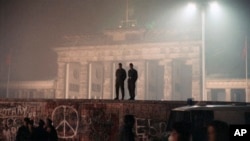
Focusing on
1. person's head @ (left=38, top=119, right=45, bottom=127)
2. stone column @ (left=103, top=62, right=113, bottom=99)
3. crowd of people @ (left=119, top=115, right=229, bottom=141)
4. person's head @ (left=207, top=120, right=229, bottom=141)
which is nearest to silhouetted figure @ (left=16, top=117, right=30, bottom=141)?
person's head @ (left=38, top=119, right=45, bottom=127)

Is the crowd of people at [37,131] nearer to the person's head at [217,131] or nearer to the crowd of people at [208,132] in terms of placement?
the crowd of people at [208,132]

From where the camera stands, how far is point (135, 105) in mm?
14633

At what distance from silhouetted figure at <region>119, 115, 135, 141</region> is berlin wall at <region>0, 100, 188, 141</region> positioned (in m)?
0.19

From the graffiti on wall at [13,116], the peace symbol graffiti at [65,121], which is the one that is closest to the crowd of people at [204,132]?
the peace symbol graffiti at [65,121]

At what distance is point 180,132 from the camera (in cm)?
894

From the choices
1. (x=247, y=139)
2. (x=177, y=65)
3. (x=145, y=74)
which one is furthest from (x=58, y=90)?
(x=247, y=139)

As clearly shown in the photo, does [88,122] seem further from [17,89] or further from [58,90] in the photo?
[17,89]

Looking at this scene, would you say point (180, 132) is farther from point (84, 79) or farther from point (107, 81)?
point (84, 79)

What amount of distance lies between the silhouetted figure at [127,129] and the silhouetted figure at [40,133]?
10.8ft

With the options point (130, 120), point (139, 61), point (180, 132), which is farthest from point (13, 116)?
point (139, 61)

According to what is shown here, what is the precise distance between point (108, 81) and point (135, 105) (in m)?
32.6

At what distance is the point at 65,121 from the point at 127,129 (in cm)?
317

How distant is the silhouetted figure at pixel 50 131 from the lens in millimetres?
14844

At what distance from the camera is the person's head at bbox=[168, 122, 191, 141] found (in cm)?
866
